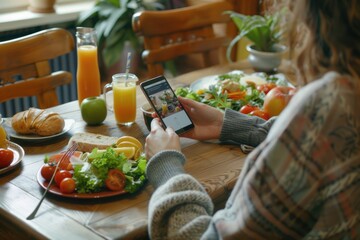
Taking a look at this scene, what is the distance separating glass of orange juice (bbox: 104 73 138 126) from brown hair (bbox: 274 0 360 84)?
80cm

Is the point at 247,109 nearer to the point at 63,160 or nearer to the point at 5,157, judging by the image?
the point at 63,160

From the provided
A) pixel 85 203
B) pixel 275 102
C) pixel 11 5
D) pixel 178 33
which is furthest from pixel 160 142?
pixel 11 5

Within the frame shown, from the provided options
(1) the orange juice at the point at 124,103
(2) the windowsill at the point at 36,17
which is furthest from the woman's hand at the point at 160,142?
(2) the windowsill at the point at 36,17

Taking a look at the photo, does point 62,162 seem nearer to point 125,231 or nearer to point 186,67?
point 125,231

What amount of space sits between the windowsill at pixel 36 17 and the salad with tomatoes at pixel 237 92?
1.17 m

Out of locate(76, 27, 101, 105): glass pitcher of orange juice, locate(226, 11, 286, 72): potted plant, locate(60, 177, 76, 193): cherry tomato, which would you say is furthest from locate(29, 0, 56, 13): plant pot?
locate(60, 177, 76, 193): cherry tomato

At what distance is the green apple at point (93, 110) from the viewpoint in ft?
5.22

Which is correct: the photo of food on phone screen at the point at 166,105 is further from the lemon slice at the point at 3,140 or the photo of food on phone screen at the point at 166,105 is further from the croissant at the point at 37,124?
the lemon slice at the point at 3,140

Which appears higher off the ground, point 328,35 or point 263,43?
point 328,35

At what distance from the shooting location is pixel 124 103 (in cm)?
162

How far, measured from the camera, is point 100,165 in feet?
4.01

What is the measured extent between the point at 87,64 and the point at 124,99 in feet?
0.66

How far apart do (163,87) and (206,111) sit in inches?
5.6

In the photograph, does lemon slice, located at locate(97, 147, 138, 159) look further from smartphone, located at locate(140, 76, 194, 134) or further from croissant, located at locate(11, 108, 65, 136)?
croissant, located at locate(11, 108, 65, 136)
